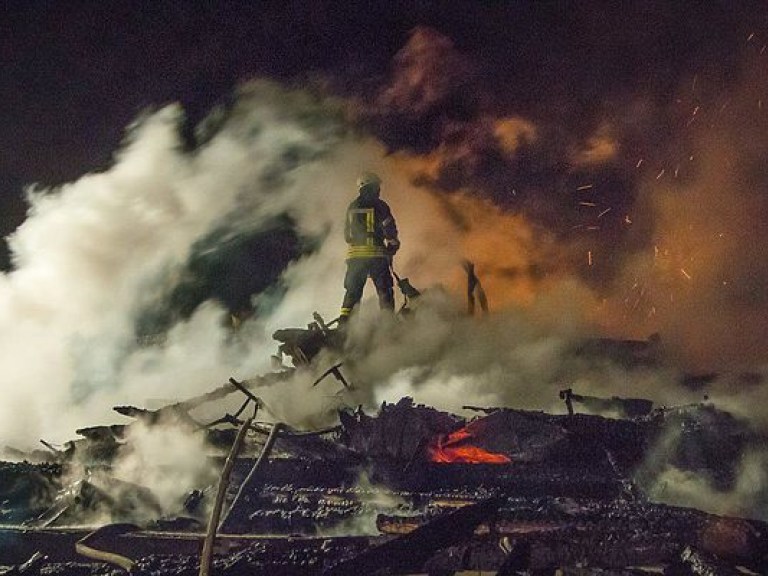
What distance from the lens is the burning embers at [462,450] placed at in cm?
828

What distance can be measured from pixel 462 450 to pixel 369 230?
16.2ft

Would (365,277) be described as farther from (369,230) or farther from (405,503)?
(405,503)

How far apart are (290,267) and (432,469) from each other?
809 centimetres

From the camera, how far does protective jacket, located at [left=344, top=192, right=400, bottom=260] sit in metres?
11.6

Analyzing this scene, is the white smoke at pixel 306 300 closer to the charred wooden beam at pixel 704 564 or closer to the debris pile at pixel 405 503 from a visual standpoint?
the debris pile at pixel 405 503

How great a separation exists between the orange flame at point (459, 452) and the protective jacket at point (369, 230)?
4.32m

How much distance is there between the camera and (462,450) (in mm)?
8500

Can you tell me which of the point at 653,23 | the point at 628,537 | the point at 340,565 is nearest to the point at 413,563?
the point at 340,565

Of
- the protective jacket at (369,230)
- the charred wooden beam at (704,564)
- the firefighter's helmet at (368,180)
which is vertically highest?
the firefighter's helmet at (368,180)

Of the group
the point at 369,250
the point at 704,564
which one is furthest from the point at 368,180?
the point at 704,564

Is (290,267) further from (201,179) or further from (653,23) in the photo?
(653,23)

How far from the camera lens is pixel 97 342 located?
13.7 m

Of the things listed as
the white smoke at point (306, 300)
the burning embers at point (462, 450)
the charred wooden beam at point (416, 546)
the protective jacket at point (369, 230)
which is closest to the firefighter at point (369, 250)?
the protective jacket at point (369, 230)

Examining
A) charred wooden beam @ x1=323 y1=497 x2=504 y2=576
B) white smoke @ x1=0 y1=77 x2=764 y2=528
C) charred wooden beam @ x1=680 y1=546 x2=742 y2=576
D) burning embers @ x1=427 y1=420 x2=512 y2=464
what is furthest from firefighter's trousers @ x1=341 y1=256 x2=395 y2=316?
charred wooden beam @ x1=680 y1=546 x2=742 y2=576
